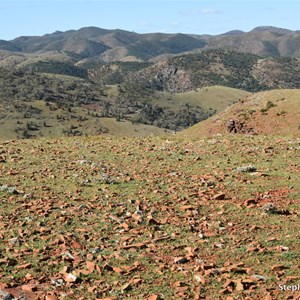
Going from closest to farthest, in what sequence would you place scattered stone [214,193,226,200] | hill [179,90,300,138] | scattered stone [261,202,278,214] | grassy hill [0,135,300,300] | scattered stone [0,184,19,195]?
grassy hill [0,135,300,300] → scattered stone [261,202,278,214] → scattered stone [214,193,226,200] → scattered stone [0,184,19,195] → hill [179,90,300,138]

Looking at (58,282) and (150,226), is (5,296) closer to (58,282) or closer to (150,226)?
(58,282)

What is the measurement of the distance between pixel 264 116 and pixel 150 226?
174ft

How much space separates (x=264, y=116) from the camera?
62.5 m

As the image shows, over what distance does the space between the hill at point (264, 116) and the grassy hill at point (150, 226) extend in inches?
1421

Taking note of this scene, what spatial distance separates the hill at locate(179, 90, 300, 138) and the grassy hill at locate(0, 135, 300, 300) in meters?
36.1

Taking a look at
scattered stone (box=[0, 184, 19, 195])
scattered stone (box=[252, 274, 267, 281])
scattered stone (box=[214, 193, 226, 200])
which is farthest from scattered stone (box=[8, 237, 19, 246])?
scattered stone (box=[214, 193, 226, 200])

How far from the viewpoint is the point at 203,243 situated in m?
11.5

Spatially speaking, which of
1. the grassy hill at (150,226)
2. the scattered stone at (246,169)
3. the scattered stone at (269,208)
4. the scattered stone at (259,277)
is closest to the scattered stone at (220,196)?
the grassy hill at (150,226)

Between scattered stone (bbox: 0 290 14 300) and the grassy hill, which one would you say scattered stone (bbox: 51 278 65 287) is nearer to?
the grassy hill

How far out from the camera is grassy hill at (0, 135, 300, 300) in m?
9.48

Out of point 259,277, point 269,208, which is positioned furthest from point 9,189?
point 259,277

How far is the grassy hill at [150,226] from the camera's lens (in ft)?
31.1

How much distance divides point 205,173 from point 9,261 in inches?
396

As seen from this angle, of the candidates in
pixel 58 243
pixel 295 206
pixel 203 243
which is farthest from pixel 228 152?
pixel 58 243
